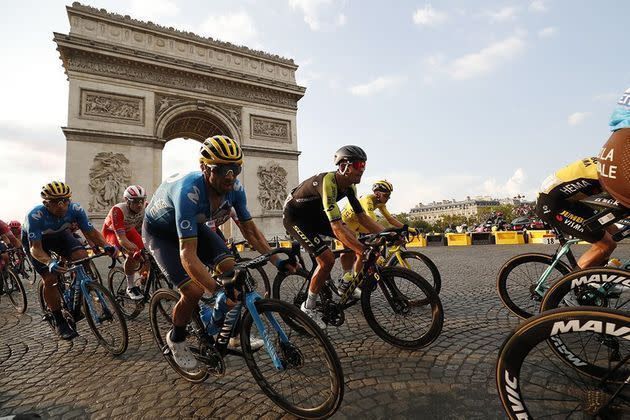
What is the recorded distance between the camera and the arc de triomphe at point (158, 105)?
19016mm

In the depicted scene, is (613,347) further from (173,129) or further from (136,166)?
(173,129)

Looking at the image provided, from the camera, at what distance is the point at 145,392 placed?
94.1 inches

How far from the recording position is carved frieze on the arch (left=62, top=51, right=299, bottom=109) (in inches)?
768

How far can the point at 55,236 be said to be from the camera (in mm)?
4535

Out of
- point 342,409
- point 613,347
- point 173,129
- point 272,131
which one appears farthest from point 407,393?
point 173,129

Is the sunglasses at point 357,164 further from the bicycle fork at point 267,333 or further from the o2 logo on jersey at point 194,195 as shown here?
the bicycle fork at point 267,333

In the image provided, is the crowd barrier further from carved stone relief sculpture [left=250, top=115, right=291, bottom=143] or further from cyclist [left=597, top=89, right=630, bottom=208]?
cyclist [left=597, top=89, right=630, bottom=208]

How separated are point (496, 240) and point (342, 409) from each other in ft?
56.9

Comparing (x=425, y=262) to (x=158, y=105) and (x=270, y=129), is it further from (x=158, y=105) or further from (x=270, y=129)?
(x=270, y=129)

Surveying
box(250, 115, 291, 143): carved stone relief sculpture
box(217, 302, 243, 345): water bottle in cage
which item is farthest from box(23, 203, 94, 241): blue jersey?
box(250, 115, 291, 143): carved stone relief sculpture

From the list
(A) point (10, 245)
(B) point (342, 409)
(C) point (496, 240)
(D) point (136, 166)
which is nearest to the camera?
(B) point (342, 409)

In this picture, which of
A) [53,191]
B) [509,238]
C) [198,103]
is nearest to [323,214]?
[53,191]

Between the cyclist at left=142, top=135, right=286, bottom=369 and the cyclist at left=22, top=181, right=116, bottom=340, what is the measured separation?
1.54 metres

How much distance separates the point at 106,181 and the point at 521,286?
68.3ft
